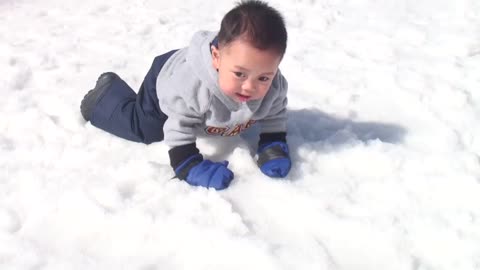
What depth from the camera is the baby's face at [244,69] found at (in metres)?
1.64

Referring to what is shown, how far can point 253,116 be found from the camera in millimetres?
2000

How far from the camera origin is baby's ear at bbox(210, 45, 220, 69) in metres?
1.77

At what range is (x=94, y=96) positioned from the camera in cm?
231

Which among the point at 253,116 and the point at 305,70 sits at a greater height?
the point at 253,116

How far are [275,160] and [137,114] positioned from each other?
0.67m

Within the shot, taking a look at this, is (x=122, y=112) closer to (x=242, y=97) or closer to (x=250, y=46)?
(x=242, y=97)

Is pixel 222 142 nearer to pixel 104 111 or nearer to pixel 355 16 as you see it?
pixel 104 111

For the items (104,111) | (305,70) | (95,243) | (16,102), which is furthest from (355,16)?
(95,243)

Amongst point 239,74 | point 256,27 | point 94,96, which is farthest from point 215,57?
point 94,96

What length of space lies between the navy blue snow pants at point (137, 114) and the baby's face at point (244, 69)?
1.45ft

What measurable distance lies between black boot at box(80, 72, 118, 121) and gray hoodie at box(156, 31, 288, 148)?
17.0 inches

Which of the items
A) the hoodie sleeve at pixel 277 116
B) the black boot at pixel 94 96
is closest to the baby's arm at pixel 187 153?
the hoodie sleeve at pixel 277 116

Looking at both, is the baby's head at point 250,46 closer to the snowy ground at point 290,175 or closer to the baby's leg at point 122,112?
the snowy ground at point 290,175

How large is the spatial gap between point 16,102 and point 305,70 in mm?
1519
